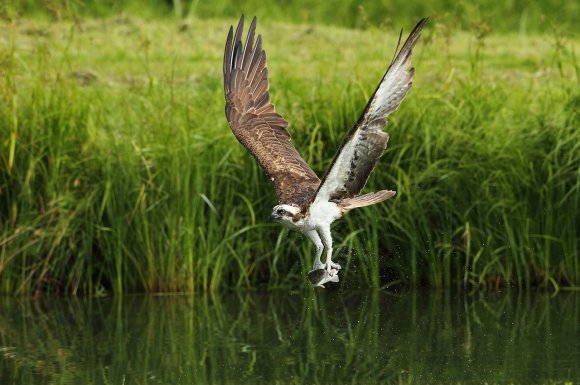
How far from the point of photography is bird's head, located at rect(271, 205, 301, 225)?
278 inches

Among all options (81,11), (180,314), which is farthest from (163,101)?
(81,11)

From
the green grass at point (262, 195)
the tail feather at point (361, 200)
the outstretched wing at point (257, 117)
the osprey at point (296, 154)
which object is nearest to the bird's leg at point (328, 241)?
the osprey at point (296, 154)

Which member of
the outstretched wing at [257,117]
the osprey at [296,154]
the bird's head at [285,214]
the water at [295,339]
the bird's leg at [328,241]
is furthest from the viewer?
the water at [295,339]

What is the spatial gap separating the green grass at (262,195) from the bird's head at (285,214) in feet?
8.09

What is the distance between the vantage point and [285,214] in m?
7.06

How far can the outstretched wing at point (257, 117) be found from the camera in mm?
7859

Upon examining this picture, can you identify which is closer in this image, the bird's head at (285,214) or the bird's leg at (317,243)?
the bird's head at (285,214)

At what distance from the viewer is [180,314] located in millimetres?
9648

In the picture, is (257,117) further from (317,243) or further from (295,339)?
(295,339)

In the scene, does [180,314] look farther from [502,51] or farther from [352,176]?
[502,51]

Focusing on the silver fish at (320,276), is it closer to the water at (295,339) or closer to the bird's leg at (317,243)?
the bird's leg at (317,243)

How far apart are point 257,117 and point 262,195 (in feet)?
5.51

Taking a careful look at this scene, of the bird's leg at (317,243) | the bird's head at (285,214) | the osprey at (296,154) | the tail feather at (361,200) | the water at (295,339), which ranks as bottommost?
the water at (295,339)

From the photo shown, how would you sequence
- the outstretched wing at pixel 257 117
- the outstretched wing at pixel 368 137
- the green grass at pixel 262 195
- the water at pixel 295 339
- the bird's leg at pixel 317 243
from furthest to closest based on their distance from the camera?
1. the green grass at pixel 262 195
2. the water at pixel 295 339
3. the outstretched wing at pixel 257 117
4. the bird's leg at pixel 317 243
5. the outstretched wing at pixel 368 137
